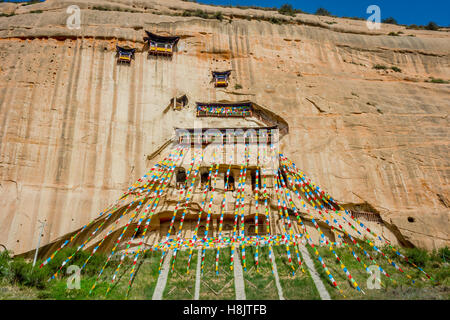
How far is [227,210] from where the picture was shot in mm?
16531

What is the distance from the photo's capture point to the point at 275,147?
18328 millimetres

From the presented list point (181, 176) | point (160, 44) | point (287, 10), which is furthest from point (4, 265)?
point (287, 10)

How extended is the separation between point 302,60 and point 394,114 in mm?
Answer: 7847

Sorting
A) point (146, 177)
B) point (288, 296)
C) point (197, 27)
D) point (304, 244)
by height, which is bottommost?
point (288, 296)

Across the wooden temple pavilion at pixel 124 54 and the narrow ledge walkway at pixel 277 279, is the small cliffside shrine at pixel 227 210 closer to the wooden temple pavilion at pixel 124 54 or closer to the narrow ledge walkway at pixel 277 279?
the narrow ledge walkway at pixel 277 279

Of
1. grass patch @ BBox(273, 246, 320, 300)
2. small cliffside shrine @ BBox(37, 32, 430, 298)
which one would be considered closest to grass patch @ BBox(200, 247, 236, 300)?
small cliffside shrine @ BBox(37, 32, 430, 298)

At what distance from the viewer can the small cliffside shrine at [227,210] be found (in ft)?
49.1

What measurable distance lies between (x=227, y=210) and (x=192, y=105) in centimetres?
806

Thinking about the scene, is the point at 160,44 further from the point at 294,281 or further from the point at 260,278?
the point at 294,281

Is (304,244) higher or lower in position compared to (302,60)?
lower

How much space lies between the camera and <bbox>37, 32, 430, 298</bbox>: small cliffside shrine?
14977mm

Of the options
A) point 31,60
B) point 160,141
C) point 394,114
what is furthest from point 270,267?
point 31,60

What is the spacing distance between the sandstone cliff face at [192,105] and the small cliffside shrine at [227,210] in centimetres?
84
